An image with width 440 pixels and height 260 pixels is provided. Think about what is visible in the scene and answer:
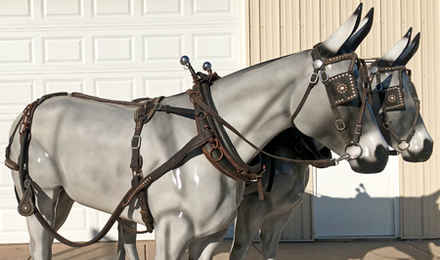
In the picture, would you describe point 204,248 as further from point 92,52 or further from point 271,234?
point 92,52

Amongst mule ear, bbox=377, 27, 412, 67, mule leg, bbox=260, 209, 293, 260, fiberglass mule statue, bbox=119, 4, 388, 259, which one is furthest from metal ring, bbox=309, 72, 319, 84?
mule leg, bbox=260, 209, 293, 260

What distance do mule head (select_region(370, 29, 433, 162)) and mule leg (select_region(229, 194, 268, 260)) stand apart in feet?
3.20

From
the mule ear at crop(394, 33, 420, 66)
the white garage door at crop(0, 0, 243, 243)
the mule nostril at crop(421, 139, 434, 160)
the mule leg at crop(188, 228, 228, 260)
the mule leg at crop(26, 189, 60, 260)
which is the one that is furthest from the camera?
the white garage door at crop(0, 0, 243, 243)

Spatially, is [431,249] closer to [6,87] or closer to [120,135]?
[120,135]

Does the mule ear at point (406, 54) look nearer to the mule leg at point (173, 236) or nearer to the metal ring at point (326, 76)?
the metal ring at point (326, 76)

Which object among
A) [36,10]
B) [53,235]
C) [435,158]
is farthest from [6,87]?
[435,158]

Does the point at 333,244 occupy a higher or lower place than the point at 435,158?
lower

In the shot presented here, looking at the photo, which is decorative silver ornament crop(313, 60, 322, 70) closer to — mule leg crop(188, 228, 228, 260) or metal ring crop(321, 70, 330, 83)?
metal ring crop(321, 70, 330, 83)

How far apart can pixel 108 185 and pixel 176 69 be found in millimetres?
3418

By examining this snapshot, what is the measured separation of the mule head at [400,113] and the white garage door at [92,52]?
9.71 feet

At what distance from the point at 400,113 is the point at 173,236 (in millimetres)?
1662

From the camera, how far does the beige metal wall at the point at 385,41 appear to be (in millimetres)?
5621

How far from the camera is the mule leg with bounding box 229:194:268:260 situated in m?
3.05

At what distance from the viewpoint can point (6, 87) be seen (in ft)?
18.3
